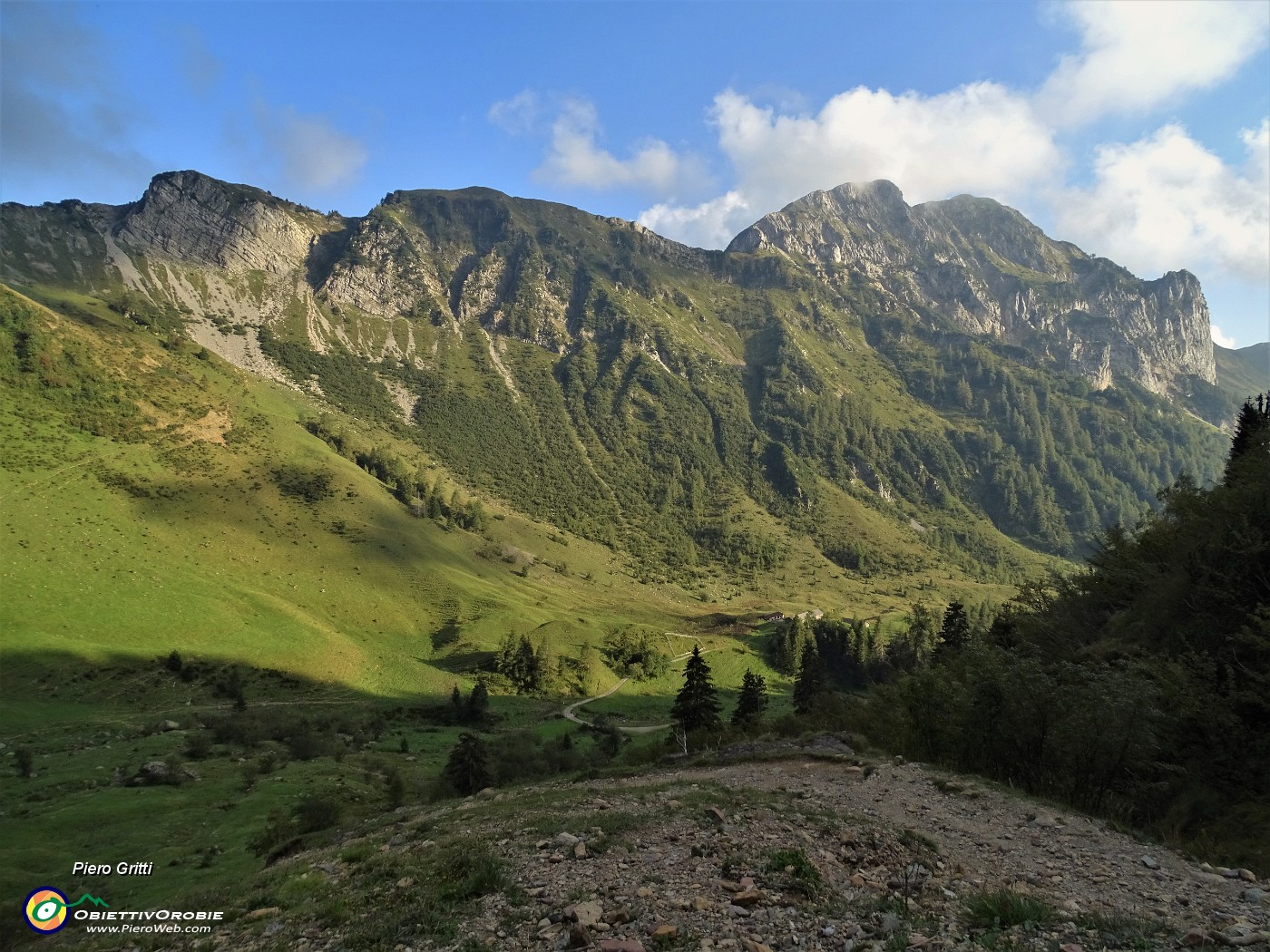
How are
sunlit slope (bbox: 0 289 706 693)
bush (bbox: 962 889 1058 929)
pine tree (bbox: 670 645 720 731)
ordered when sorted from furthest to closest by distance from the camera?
sunlit slope (bbox: 0 289 706 693), pine tree (bbox: 670 645 720 731), bush (bbox: 962 889 1058 929)

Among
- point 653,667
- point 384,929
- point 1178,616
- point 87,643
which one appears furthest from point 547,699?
point 384,929

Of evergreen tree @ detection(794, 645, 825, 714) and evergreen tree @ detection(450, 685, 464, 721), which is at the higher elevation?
evergreen tree @ detection(794, 645, 825, 714)

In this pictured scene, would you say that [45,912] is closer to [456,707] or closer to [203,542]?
[456,707]

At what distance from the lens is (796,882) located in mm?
11297

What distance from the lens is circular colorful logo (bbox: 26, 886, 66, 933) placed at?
733 inches

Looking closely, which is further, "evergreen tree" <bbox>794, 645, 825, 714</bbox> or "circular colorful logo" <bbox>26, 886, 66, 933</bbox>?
"evergreen tree" <bbox>794, 645, 825, 714</bbox>

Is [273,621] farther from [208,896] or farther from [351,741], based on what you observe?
[208,896]

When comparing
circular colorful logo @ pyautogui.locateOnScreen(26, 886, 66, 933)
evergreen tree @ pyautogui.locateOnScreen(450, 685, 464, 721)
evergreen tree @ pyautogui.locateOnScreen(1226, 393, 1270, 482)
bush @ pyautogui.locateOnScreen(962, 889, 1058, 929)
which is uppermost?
evergreen tree @ pyautogui.locateOnScreen(1226, 393, 1270, 482)

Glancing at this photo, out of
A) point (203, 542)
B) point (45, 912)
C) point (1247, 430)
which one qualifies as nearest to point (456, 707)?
point (203, 542)

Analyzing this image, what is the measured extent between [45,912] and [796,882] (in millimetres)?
25028

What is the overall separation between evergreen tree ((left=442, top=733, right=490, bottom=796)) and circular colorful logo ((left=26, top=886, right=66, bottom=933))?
71.1 feet

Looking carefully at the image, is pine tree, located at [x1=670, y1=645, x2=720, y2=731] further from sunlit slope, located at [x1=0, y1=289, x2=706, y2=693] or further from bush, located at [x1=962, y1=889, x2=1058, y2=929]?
sunlit slope, located at [x1=0, y1=289, x2=706, y2=693]

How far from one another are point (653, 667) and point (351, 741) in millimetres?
75122

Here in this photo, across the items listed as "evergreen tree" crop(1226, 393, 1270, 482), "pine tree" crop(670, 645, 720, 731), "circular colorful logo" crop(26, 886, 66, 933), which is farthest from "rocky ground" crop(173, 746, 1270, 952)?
"pine tree" crop(670, 645, 720, 731)
